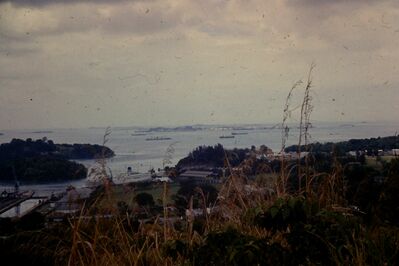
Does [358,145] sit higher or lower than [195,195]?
higher

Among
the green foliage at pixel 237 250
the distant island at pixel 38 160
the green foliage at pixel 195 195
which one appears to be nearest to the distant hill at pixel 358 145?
the green foliage at pixel 195 195

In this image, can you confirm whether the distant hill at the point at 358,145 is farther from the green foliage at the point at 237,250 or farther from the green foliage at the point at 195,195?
the green foliage at the point at 237,250

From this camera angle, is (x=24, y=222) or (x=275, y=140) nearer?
(x=24, y=222)

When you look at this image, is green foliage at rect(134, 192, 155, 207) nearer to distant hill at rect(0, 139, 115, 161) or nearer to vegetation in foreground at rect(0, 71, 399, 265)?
vegetation in foreground at rect(0, 71, 399, 265)

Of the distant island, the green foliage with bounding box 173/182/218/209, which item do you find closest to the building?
the green foliage with bounding box 173/182/218/209

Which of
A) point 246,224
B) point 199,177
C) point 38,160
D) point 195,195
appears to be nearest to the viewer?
point 246,224

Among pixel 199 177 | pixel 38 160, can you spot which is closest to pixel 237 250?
pixel 199 177

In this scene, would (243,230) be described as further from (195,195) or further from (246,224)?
(195,195)

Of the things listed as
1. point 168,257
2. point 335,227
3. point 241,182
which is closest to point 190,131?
point 241,182

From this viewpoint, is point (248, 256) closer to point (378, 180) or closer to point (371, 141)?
point (378, 180)
